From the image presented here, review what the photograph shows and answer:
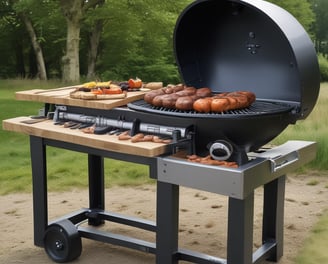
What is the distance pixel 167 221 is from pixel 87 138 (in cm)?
61

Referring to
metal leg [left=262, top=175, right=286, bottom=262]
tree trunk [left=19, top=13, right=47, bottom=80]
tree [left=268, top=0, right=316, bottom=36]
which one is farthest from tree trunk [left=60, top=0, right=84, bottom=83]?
tree [left=268, top=0, right=316, bottom=36]

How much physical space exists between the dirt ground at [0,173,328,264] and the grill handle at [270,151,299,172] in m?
0.88

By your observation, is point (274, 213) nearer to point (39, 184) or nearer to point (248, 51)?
point (248, 51)

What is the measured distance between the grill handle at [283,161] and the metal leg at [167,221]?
0.51 m

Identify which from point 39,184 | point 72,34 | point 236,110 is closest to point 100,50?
point 72,34

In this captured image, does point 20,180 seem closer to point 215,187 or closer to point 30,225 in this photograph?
point 30,225

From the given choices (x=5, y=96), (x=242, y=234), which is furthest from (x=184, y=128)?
(x=5, y=96)

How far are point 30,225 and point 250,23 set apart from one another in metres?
2.34

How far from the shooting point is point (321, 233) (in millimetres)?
4094

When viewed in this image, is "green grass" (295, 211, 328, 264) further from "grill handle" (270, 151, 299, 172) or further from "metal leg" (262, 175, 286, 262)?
"grill handle" (270, 151, 299, 172)

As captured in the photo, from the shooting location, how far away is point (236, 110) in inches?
111

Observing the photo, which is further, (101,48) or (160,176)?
(101,48)

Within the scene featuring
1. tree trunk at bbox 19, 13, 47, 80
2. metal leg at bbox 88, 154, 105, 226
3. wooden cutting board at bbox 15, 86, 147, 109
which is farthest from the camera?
tree trunk at bbox 19, 13, 47, 80

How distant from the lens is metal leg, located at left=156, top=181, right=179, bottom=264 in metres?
2.83
